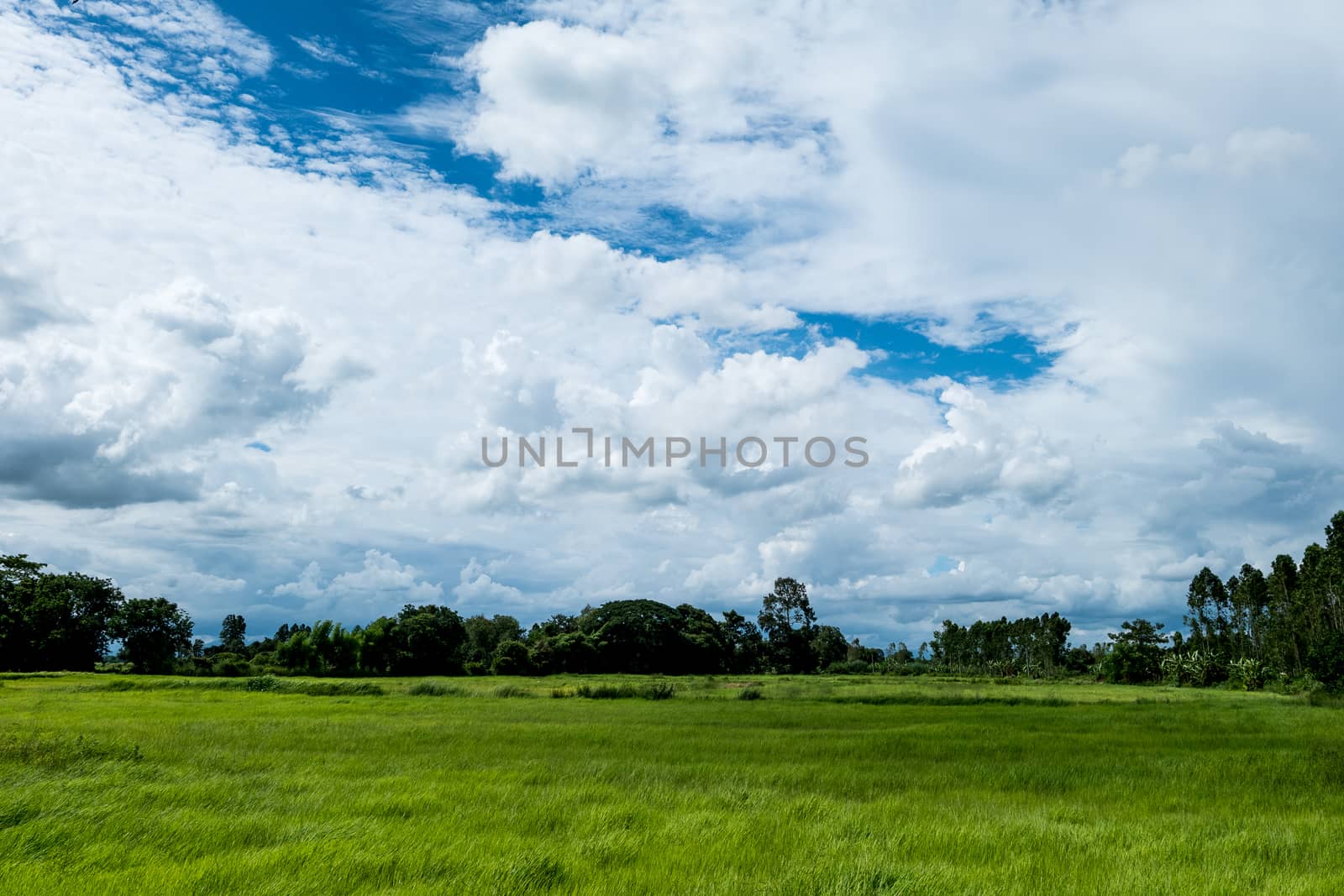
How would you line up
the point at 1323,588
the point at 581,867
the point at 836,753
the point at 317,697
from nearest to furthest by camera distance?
the point at 581,867, the point at 836,753, the point at 317,697, the point at 1323,588

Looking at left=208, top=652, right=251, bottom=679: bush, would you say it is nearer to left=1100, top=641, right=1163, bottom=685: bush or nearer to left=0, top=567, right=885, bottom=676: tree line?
left=0, top=567, right=885, bottom=676: tree line

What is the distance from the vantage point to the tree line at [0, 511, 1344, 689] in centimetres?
6044

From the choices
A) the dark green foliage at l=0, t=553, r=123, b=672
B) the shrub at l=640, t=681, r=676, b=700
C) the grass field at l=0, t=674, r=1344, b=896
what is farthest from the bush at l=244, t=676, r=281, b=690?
the dark green foliage at l=0, t=553, r=123, b=672

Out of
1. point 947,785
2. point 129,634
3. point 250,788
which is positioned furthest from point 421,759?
point 129,634

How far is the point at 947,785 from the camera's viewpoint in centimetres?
1327

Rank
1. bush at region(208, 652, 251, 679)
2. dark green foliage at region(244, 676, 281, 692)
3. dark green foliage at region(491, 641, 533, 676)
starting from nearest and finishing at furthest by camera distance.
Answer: dark green foliage at region(244, 676, 281, 692)
bush at region(208, 652, 251, 679)
dark green foliage at region(491, 641, 533, 676)

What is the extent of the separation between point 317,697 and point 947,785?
94.7ft

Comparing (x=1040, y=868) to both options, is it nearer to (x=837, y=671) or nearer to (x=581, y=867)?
(x=581, y=867)

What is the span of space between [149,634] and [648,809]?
63.9m

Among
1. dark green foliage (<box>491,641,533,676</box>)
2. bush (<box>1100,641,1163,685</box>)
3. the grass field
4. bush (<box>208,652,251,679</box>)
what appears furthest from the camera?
bush (<box>1100,641,1163,685</box>)

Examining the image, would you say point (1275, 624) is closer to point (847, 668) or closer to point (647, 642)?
point (847, 668)

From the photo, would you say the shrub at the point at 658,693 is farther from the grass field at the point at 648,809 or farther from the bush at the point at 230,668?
the bush at the point at 230,668

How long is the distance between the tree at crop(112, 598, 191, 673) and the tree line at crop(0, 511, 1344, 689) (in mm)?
90

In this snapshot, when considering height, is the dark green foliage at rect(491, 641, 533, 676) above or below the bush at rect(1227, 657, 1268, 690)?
above
